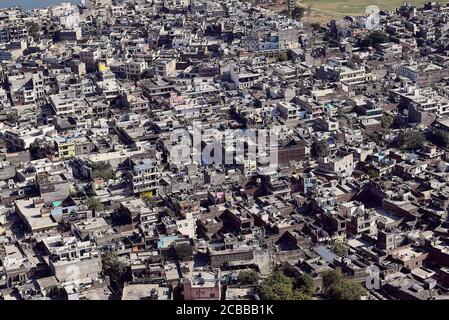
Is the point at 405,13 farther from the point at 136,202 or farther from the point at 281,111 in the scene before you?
the point at 136,202

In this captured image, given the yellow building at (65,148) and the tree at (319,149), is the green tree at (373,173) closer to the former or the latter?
the tree at (319,149)

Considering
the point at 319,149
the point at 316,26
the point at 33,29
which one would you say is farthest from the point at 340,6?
the point at 319,149

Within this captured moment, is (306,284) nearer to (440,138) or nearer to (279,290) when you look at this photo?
(279,290)

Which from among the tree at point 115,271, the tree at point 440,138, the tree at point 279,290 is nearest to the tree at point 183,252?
the tree at point 115,271

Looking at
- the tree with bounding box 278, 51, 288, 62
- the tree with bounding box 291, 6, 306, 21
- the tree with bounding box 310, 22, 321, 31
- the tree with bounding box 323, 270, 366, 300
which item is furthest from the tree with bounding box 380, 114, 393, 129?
the tree with bounding box 291, 6, 306, 21

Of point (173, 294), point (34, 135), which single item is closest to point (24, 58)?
point (34, 135)
